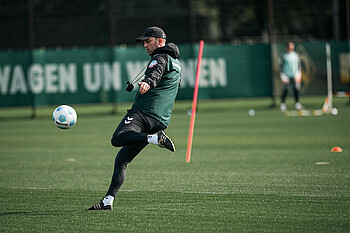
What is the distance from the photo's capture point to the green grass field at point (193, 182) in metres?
6.85

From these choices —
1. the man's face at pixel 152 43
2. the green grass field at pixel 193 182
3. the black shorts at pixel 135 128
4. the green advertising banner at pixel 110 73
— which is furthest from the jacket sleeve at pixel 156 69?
the green advertising banner at pixel 110 73

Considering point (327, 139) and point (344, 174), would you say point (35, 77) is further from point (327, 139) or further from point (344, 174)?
point (344, 174)

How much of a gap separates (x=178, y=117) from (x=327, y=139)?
28.0ft

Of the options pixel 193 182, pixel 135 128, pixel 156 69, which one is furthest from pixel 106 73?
pixel 156 69

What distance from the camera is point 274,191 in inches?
340

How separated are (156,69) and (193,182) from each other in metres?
2.98

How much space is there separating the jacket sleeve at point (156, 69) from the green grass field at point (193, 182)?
5.03 ft

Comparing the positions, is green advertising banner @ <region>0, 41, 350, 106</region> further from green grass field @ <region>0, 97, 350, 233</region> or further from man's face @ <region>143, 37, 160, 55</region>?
man's face @ <region>143, 37, 160, 55</region>

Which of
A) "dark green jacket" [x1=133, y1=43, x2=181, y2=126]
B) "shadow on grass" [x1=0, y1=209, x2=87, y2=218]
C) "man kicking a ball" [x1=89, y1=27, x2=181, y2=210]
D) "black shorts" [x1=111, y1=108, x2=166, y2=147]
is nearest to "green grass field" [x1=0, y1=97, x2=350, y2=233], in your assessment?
"shadow on grass" [x1=0, y1=209, x2=87, y2=218]

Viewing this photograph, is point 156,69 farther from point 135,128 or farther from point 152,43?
point 135,128

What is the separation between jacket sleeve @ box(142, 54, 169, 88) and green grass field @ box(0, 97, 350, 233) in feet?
5.03

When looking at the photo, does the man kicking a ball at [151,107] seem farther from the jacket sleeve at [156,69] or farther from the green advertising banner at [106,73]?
the green advertising banner at [106,73]

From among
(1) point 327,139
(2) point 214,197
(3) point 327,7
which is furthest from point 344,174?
(3) point 327,7

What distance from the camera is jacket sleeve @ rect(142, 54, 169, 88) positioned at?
7027mm
